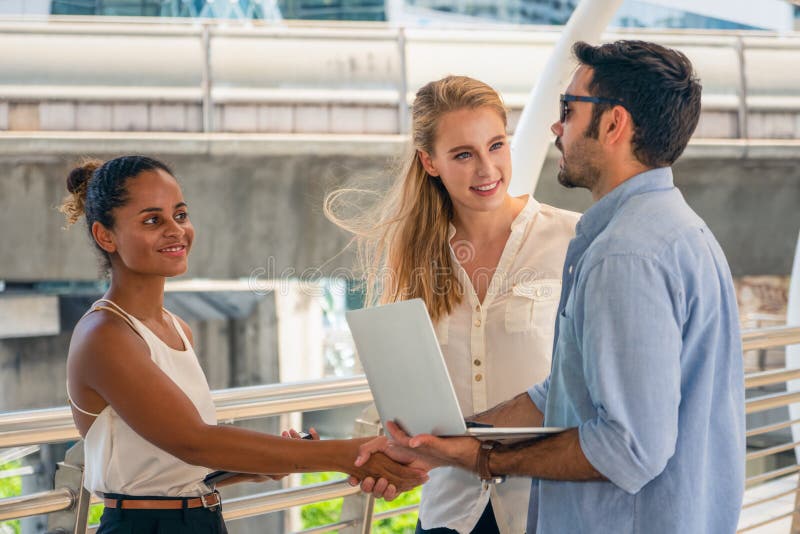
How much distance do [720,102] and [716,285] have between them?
31.3 feet

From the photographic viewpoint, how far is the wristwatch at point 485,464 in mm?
1759

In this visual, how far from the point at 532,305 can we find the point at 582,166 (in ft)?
2.07

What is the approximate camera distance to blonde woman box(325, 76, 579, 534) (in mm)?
2295

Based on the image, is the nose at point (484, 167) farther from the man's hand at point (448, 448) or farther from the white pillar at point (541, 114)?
the white pillar at point (541, 114)

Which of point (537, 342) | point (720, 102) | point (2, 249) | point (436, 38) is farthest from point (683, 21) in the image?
point (537, 342)

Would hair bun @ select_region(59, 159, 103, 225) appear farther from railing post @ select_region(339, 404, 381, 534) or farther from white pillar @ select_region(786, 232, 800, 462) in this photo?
white pillar @ select_region(786, 232, 800, 462)

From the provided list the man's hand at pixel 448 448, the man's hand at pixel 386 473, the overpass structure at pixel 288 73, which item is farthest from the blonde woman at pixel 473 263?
the overpass structure at pixel 288 73

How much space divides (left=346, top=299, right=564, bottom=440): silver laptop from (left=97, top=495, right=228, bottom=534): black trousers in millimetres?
432

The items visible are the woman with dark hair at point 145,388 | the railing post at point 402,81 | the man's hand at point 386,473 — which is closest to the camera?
the woman with dark hair at point 145,388

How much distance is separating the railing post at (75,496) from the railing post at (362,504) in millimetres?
774

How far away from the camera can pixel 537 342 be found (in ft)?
7.68

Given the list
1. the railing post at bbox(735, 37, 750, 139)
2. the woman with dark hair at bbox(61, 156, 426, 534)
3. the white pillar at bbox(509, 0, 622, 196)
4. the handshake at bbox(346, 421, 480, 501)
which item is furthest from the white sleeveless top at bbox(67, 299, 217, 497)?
the railing post at bbox(735, 37, 750, 139)

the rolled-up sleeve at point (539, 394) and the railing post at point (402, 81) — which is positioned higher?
the railing post at point (402, 81)

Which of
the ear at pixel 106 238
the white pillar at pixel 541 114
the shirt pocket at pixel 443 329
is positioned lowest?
the shirt pocket at pixel 443 329
